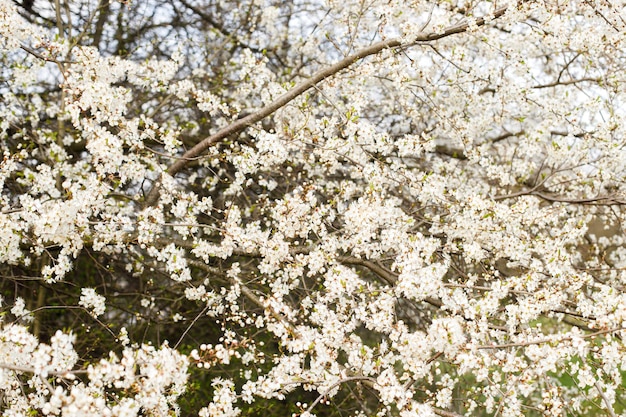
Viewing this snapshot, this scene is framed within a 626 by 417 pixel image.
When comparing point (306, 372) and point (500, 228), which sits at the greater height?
point (500, 228)

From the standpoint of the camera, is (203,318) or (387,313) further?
(203,318)

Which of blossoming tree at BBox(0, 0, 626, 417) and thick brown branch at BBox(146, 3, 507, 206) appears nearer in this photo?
blossoming tree at BBox(0, 0, 626, 417)

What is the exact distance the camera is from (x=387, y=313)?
132 inches

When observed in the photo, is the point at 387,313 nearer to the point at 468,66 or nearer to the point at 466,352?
the point at 466,352

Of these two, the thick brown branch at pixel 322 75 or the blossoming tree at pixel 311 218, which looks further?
the thick brown branch at pixel 322 75

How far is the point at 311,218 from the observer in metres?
4.17

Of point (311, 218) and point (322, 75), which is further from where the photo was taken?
point (322, 75)

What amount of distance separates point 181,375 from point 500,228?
2.73 meters

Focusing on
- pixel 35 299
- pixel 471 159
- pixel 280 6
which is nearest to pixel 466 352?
pixel 471 159

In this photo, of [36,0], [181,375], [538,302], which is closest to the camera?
[181,375]

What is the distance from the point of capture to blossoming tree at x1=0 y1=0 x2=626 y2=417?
3.06m

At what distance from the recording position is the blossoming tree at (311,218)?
3064 millimetres

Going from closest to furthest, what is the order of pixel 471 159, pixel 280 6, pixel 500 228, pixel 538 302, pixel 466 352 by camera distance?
pixel 466 352, pixel 538 302, pixel 500 228, pixel 471 159, pixel 280 6

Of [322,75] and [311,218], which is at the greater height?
[322,75]
